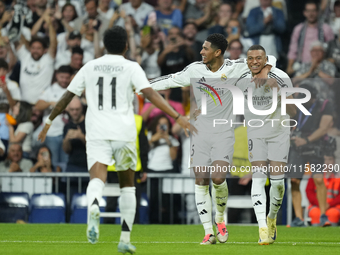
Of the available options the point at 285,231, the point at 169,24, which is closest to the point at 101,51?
the point at 169,24

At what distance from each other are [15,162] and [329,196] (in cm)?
679

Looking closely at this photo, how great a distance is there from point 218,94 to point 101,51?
25.5 ft

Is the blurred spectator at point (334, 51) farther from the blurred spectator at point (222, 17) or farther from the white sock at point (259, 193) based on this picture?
the white sock at point (259, 193)

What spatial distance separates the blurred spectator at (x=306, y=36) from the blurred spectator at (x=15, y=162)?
6.49 m

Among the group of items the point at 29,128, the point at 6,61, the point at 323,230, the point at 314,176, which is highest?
the point at 6,61

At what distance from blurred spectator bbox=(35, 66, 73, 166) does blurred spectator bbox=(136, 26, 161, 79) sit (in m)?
1.80

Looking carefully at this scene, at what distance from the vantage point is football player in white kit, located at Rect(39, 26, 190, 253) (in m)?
6.70

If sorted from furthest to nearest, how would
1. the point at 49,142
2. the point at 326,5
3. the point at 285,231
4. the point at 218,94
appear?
1. the point at 326,5
2. the point at 49,142
3. the point at 285,231
4. the point at 218,94

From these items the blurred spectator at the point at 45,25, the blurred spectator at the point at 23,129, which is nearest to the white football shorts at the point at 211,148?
the blurred spectator at the point at 23,129

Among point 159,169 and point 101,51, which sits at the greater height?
point 101,51

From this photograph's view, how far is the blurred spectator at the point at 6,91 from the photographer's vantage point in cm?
1506

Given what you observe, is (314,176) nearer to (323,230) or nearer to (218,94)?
(323,230)

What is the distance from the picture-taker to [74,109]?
1413cm

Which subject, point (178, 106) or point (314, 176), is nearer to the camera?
point (314, 176)
